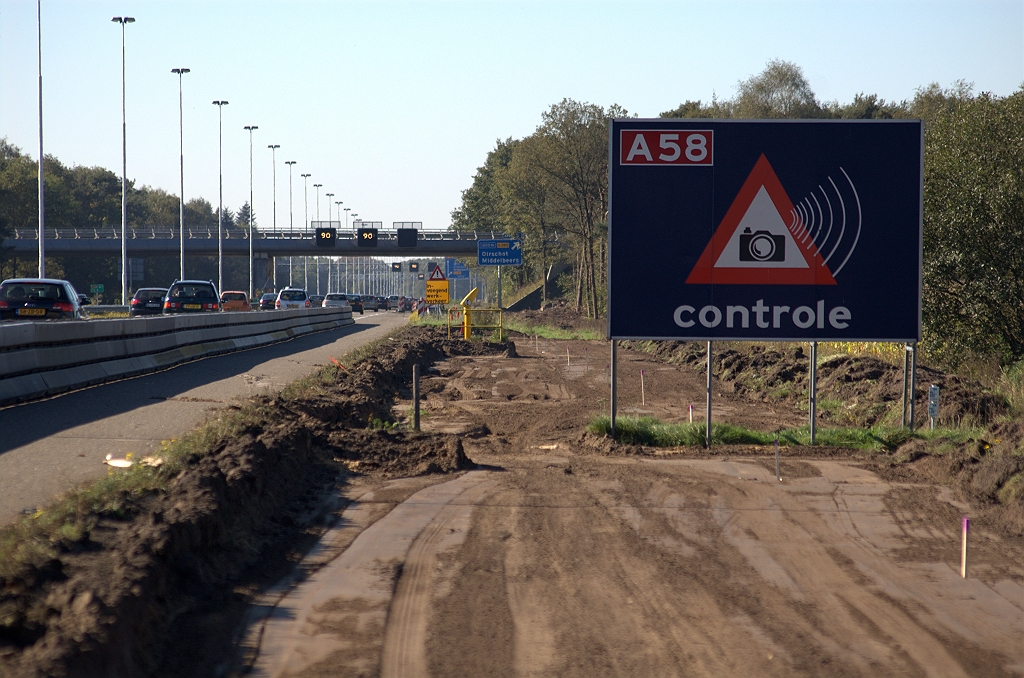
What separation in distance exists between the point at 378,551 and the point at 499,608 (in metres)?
1.61

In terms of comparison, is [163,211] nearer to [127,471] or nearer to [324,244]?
[324,244]

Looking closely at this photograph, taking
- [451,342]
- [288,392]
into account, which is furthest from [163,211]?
[288,392]

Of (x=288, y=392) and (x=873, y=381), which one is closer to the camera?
(x=288, y=392)

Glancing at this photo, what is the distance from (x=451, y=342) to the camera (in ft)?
115

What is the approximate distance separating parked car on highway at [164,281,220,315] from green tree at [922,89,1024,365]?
2798 centimetres

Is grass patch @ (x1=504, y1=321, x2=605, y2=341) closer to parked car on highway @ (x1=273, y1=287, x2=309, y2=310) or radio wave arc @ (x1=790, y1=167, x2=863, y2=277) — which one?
parked car on highway @ (x1=273, y1=287, x2=309, y2=310)

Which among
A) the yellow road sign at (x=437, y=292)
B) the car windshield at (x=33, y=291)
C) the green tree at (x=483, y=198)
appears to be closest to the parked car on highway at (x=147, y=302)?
the yellow road sign at (x=437, y=292)

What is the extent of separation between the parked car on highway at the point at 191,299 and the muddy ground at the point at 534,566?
28221mm

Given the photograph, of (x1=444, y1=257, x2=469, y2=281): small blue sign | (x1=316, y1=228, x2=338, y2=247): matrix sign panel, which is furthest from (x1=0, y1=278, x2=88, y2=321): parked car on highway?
(x1=316, y1=228, x2=338, y2=247): matrix sign panel

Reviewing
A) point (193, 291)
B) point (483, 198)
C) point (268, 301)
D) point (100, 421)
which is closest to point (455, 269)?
point (268, 301)

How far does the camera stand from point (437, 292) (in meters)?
42.0

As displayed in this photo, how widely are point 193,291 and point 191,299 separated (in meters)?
0.49

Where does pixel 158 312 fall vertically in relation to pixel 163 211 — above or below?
below

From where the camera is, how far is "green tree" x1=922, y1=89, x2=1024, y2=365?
766 inches
